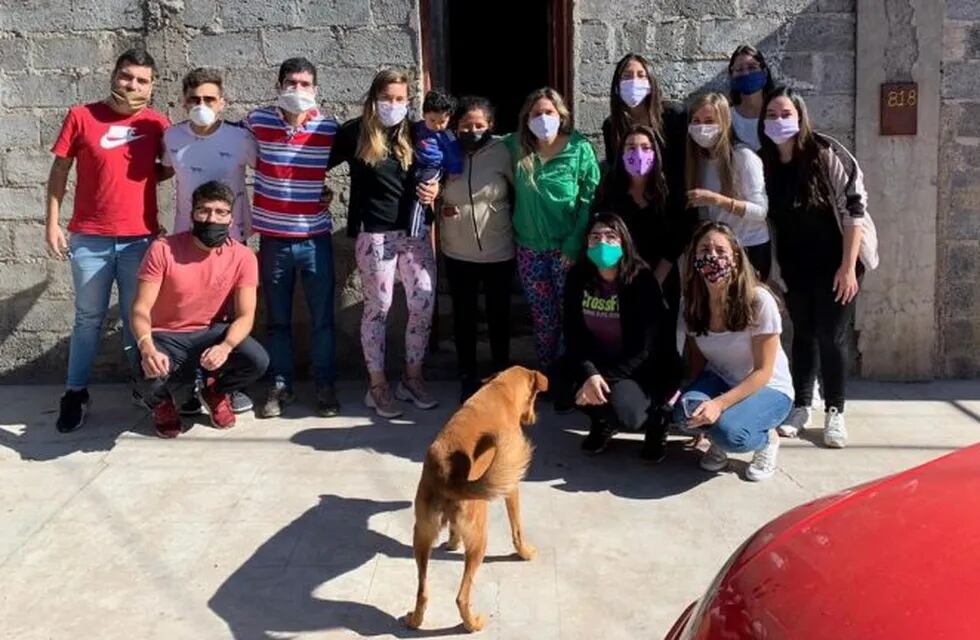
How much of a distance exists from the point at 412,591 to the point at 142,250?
9.21ft

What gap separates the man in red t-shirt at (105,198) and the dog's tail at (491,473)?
8.62ft

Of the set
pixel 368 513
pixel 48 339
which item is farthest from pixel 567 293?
pixel 48 339

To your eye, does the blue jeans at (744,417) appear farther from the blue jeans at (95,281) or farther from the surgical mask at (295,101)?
the blue jeans at (95,281)

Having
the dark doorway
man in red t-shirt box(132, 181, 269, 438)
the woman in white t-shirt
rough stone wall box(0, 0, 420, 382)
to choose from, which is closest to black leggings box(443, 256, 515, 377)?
rough stone wall box(0, 0, 420, 382)

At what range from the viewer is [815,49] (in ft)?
18.9

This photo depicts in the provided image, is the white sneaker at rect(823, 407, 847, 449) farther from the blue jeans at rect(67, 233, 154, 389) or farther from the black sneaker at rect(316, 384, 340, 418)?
the blue jeans at rect(67, 233, 154, 389)

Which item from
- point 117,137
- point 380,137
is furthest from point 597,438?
point 117,137

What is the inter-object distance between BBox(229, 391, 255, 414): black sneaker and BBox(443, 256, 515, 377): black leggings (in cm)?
119

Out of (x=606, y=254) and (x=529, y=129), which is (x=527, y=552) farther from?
(x=529, y=129)

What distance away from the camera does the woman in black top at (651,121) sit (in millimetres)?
4965

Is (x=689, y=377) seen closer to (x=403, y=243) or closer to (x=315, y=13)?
(x=403, y=243)

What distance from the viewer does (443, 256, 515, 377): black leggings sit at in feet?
17.6

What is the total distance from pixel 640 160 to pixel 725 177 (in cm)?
44

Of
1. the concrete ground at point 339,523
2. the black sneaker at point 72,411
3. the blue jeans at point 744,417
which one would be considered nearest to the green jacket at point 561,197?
the concrete ground at point 339,523
